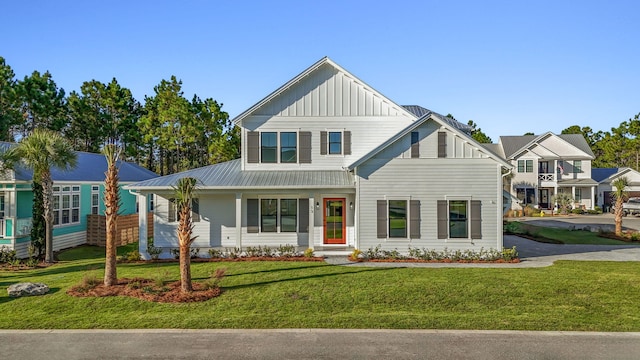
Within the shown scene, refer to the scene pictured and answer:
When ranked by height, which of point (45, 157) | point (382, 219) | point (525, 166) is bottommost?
point (382, 219)

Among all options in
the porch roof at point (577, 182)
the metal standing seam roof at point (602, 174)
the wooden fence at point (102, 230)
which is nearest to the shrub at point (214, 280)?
the wooden fence at point (102, 230)

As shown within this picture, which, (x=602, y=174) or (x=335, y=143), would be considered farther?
(x=602, y=174)

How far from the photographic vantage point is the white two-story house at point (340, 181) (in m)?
14.7

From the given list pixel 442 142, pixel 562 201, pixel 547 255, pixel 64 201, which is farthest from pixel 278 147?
pixel 562 201

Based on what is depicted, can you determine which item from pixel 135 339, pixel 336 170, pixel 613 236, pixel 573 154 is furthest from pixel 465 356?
pixel 573 154

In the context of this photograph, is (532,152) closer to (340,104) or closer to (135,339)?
(340,104)

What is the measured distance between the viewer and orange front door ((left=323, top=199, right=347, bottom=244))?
53.9 feet

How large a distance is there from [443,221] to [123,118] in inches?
1405

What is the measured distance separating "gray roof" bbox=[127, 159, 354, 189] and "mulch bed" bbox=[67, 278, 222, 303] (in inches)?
195

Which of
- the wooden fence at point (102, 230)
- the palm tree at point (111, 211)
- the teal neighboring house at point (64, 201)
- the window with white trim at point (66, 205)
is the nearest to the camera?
the palm tree at point (111, 211)

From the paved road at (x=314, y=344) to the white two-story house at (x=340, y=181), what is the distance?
7.46 meters

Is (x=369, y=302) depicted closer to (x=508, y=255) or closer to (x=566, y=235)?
(x=508, y=255)

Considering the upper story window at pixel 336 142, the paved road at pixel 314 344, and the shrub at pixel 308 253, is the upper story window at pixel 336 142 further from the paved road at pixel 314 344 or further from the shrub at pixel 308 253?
the paved road at pixel 314 344

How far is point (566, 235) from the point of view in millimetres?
21766
